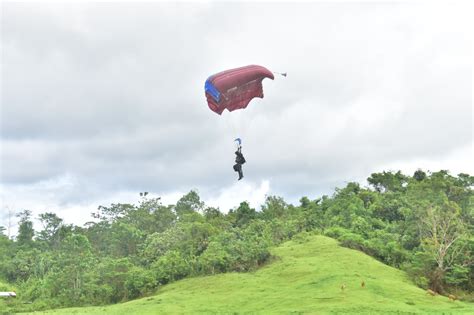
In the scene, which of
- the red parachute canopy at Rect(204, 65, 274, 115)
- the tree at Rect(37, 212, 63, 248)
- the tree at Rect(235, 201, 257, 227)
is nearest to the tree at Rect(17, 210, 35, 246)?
the tree at Rect(37, 212, 63, 248)

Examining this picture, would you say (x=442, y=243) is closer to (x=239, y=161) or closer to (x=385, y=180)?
(x=239, y=161)

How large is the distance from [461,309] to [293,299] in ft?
Answer: 31.3

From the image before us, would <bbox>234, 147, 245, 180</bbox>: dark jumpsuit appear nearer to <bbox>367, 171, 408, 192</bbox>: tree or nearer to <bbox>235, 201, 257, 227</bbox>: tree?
<bbox>235, 201, 257, 227</bbox>: tree

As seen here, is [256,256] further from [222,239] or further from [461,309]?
[461,309]

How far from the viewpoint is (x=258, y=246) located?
1660 inches

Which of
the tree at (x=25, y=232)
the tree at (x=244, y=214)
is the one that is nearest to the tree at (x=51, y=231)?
the tree at (x=25, y=232)

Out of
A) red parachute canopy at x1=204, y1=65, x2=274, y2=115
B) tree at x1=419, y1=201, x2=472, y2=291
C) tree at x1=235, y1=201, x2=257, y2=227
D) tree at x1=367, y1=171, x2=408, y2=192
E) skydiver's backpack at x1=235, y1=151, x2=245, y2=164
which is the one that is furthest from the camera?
tree at x1=367, y1=171, x2=408, y2=192

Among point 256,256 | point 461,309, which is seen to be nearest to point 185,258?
point 256,256

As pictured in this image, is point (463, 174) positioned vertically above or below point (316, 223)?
above

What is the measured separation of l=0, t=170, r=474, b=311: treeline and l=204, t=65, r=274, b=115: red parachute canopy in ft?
64.9

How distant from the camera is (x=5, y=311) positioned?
41.6 m

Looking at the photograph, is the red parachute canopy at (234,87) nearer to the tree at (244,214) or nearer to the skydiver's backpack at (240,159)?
the skydiver's backpack at (240,159)

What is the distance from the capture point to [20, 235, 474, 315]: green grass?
28.6 metres

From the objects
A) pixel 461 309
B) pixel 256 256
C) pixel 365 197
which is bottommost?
pixel 461 309
